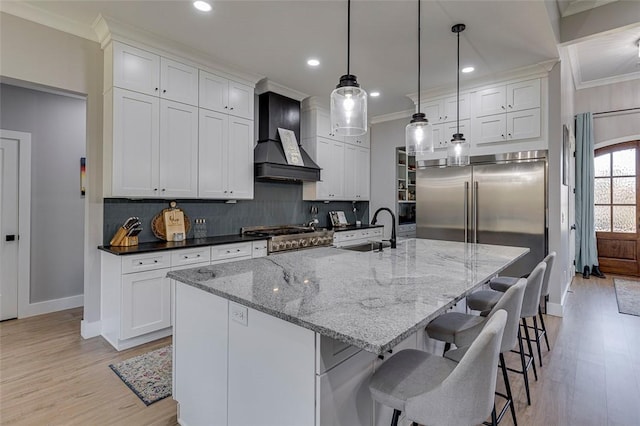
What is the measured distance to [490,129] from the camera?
4.16m

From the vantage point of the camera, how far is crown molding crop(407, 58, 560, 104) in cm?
375

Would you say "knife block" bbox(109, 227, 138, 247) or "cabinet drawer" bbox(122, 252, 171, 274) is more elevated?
"knife block" bbox(109, 227, 138, 247)

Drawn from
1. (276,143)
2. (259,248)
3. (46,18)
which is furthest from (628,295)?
(46,18)

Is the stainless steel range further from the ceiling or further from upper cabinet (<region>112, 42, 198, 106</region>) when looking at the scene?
the ceiling

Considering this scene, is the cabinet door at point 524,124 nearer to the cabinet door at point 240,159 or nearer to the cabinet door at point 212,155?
the cabinet door at point 240,159

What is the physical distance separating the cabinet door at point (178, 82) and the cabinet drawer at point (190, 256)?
1.57m

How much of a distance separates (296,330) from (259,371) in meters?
0.33

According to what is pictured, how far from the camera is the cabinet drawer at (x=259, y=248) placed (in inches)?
151

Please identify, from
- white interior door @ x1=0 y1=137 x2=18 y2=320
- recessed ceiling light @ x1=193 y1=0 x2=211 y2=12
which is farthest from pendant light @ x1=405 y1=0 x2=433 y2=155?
white interior door @ x1=0 y1=137 x2=18 y2=320

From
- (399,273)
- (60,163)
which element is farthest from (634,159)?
(60,163)

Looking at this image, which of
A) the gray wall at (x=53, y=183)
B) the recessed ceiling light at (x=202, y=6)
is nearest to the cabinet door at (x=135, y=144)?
the recessed ceiling light at (x=202, y=6)

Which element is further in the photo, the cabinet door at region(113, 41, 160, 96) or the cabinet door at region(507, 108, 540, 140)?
the cabinet door at region(507, 108, 540, 140)

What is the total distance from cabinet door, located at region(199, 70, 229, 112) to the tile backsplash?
1.12 meters

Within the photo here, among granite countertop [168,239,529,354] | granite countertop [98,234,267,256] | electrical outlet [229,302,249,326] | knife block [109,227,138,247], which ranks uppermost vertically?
knife block [109,227,138,247]
